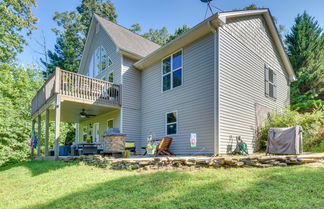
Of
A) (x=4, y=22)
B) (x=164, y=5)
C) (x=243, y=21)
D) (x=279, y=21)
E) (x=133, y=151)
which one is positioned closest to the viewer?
(x=243, y=21)

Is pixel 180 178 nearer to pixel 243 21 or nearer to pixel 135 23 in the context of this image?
pixel 243 21

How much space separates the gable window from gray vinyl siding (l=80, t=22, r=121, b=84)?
7.36 metres

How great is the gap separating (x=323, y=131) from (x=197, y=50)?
5.75m

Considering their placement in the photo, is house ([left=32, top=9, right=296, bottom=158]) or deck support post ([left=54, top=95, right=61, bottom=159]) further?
Answer: deck support post ([left=54, top=95, right=61, bottom=159])

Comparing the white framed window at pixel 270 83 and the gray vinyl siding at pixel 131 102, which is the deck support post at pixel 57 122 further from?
the white framed window at pixel 270 83

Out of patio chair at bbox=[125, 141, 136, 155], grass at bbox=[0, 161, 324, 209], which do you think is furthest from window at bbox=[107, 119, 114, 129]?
grass at bbox=[0, 161, 324, 209]

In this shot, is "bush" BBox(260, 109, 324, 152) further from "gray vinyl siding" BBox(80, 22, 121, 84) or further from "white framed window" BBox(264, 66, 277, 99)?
"gray vinyl siding" BBox(80, 22, 121, 84)

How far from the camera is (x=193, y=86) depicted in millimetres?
8742

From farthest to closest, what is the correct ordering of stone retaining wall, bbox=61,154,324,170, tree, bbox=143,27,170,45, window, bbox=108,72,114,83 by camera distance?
tree, bbox=143,27,170,45 → window, bbox=108,72,114,83 → stone retaining wall, bbox=61,154,324,170

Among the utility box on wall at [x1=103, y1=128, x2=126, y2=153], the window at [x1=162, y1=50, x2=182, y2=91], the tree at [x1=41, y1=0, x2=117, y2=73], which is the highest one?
the tree at [x1=41, y1=0, x2=117, y2=73]

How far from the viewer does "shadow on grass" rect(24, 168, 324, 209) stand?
2994mm

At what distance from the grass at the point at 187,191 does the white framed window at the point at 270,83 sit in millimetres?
7287

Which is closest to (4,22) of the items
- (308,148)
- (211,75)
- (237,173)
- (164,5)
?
(164,5)

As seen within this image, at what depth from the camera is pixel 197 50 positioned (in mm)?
8742
